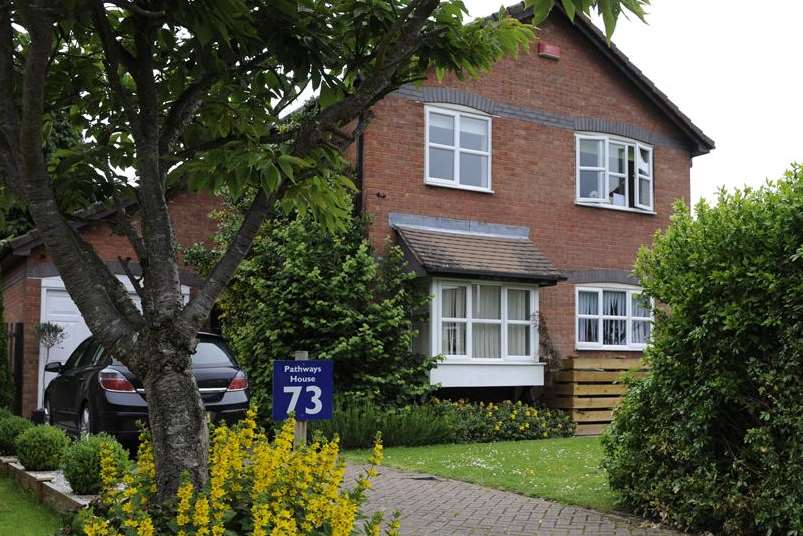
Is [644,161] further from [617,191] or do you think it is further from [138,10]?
[138,10]

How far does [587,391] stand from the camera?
1731 cm

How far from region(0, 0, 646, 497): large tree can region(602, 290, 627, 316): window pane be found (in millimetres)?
14265

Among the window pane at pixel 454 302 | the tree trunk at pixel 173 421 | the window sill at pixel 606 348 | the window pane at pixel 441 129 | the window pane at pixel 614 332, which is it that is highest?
the window pane at pixel 441 129

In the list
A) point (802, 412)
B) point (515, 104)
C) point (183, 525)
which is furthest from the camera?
point (515, 104)

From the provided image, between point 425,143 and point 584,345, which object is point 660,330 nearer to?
point 425,143

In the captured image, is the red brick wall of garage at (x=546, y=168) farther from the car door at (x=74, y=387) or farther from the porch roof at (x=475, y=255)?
the car door at (x=74, y=387)

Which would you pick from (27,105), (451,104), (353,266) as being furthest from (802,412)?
(451,104)

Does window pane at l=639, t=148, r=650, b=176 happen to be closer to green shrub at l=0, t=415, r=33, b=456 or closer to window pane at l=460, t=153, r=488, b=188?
window pane at l=460, t=153, r=488, b=188

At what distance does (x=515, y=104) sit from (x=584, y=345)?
5.11 m

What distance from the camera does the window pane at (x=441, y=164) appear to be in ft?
55.8

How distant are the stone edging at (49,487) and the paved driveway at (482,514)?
2.56 m

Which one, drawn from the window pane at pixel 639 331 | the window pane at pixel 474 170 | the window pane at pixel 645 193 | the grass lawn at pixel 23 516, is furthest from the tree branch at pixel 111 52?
the window pane at pixel 645 193

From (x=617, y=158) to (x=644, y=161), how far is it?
2.91 ft

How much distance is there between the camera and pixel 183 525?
14.6 feet
